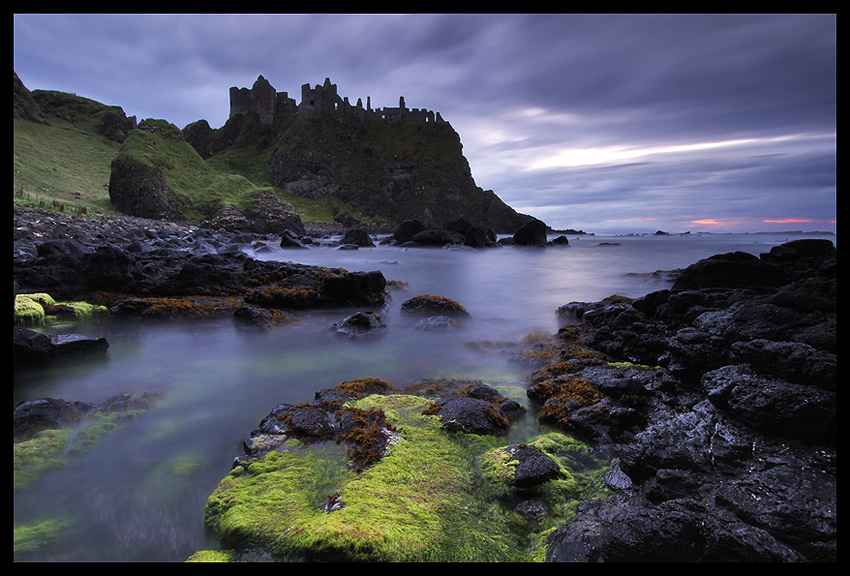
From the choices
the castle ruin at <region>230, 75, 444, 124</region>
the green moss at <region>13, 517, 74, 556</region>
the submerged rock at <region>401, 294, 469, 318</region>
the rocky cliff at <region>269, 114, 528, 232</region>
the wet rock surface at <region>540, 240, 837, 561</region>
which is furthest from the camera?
the castle ruin at <region>230, 75, 444, 124</region>

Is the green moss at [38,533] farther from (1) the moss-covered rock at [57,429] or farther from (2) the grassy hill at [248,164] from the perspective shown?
(2) the grassy hill at [248,164]

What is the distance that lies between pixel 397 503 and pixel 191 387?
4246 millimetres

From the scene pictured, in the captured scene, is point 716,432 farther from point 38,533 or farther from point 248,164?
point 248,164

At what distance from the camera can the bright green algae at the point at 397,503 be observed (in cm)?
244

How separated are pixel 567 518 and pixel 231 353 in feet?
20.9

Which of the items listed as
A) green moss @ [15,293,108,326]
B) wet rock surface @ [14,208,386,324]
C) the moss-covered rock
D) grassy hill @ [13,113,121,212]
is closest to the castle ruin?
grassy hill @ [13,113,121,212]

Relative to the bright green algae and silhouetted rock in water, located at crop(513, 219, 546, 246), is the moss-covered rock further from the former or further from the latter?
silhouetted rock in water, located at crop(513, 219, 546, 246)

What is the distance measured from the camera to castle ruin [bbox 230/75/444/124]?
87.3 m

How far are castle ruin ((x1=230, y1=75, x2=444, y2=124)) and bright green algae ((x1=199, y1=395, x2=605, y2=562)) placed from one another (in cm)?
9734

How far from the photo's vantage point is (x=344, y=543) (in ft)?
7.73

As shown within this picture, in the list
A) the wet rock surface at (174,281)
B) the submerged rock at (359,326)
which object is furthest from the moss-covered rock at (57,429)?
the wet rock surface at (174,281)

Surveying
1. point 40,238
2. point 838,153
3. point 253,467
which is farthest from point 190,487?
point 40,238

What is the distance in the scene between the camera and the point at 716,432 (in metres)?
3.42

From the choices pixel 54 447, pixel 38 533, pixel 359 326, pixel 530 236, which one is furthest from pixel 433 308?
pixel 530 236
